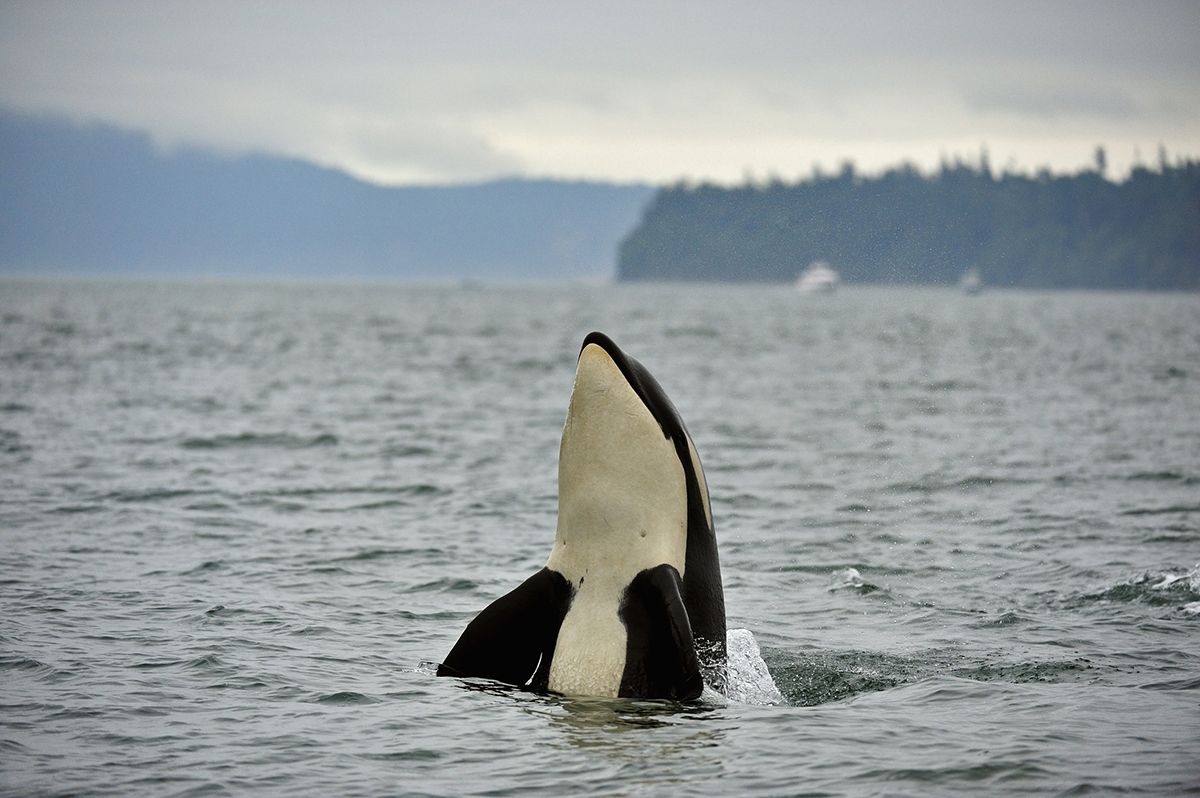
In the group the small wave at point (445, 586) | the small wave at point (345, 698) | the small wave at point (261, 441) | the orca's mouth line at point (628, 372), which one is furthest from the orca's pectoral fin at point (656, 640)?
the small wave at point (261, 441)

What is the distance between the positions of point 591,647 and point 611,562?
1.84ft

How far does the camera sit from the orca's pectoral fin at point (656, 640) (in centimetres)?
913

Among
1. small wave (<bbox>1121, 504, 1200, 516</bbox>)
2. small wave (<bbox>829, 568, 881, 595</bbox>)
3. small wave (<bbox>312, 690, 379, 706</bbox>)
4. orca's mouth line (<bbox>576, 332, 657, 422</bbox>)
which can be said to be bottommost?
small wave (<bbox>312, 690, 379, 706</bbox>)

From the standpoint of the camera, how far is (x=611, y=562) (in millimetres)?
9500

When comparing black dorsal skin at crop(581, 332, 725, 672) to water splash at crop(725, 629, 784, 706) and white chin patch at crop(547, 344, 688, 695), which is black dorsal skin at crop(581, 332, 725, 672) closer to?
white chin patch at crop(547, 344, 688, 695)

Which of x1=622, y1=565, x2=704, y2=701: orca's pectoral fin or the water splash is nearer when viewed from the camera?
x1=622, y1=565, x2=704, y2=701: orca's pectoral fin

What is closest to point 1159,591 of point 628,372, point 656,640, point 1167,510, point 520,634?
point 1167,510

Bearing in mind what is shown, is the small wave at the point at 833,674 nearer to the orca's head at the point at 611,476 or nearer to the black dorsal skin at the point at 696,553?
the black dorsal skin at the point at 696,553

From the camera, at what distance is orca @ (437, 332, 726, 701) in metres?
9.40

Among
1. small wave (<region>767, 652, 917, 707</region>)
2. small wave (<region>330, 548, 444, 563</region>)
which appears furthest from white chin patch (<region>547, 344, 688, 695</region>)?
small wave (<region>330, 548, 444, 563</region>)

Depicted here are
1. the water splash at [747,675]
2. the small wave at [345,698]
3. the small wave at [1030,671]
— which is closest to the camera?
the small wave at [345,698]

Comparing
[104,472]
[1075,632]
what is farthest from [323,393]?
[1075,632]

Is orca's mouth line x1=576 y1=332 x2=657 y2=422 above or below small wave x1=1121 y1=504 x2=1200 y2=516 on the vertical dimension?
above

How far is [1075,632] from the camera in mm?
12414
